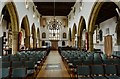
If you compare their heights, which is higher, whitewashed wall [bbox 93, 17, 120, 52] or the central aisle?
whitewashed wall [bbox 93, 17, 120, 52]

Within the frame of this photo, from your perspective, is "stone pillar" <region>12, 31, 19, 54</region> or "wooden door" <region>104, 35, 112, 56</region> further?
"wooden door" <region>104, 35, 112, 56</region>

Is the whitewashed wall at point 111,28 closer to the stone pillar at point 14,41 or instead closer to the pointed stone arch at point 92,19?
the pointed stone arch at point 92,19

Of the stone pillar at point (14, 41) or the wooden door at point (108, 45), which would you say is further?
the wooden door at point (108, 45)

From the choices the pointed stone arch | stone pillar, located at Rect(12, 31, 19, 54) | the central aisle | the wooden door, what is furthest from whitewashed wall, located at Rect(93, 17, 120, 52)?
stone pillar, located at Rect(12, 31, 19, 54)

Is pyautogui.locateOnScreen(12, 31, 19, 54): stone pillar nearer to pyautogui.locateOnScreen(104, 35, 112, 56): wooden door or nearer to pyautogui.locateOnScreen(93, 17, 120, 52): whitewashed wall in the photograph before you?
pyautogui.locateOnScreen(93, 17, 120, 52): whitewashed wall

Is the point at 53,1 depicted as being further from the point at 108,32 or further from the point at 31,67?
the point at 31,67

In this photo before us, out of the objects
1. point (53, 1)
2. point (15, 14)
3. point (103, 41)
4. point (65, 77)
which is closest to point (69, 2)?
point (53, 1)

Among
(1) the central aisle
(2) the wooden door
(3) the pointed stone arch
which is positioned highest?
(3) the pointed stone arch

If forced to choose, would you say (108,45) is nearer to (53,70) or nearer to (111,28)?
(111,28)

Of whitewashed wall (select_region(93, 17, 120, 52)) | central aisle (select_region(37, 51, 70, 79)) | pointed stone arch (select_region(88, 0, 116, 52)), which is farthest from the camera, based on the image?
whitewashed wall (select_region(93, 17, 120, 52))

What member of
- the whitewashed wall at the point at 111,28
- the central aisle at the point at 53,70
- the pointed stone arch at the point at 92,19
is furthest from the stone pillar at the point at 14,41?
the whitewashed wall at the point at 111,28

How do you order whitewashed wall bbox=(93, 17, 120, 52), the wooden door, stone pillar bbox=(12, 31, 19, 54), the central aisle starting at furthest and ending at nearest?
1. the wooden door
2. whitewashed wall bbox=(93, 17, 120, 52)
3. stone pillar bbox=(12, 31, 19, 54)
4. the central aisle

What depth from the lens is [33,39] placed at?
93.9 ft

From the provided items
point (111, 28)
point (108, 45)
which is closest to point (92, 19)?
point (111, 28)
